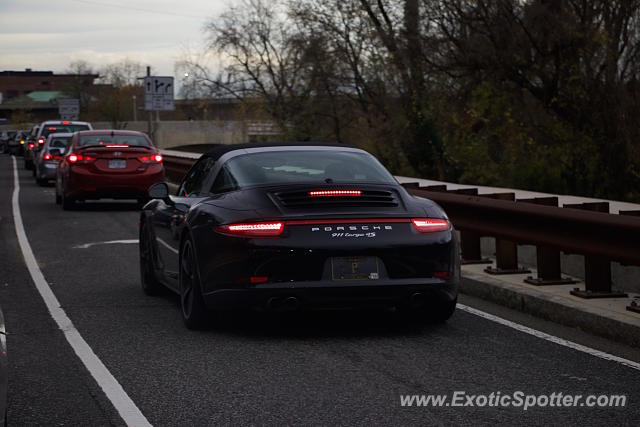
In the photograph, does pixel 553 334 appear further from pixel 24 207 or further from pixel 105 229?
pixel 24 207

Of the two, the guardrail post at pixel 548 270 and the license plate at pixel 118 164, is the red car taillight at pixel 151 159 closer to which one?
the license plate at pixel 118 164

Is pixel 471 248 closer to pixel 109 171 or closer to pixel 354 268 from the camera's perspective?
pixel 354 268

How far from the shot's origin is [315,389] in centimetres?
662

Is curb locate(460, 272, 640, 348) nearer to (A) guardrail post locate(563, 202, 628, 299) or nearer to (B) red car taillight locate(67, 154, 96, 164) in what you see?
(A) guardrail post locate(563, 202, 628, 299)

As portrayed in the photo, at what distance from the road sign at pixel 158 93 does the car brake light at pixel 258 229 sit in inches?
1509

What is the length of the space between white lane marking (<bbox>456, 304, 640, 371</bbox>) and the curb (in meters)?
0.31

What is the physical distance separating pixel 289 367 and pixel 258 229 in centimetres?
113

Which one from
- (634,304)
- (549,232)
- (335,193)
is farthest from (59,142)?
(634,304)

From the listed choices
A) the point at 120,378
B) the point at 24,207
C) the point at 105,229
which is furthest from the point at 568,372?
the point at 24,207

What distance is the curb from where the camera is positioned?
807 cm

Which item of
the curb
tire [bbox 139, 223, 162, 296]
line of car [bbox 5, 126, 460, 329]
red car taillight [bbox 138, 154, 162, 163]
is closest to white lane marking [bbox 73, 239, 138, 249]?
tire [bbox 139, 223, 162, 296]

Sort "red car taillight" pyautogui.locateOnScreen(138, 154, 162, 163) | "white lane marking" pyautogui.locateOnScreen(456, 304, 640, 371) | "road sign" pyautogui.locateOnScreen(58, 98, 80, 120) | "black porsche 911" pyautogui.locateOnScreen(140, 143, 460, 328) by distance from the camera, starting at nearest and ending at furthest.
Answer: "white lane marking" pyautogui.locateOnScreen(456, 304, 640, 371)
"black porsche 911" pyautogui.locateOnScreen(140, 143, 460, 328)
"red car taillight" pyautogui.locateOnScreen(138, 154, 162, 163)
"road sign" pyautogui.locateOnScreen(58, 98, 80, 120)

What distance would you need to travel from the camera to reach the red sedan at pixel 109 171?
72.9 ft

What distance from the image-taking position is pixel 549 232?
9750 millimetres
